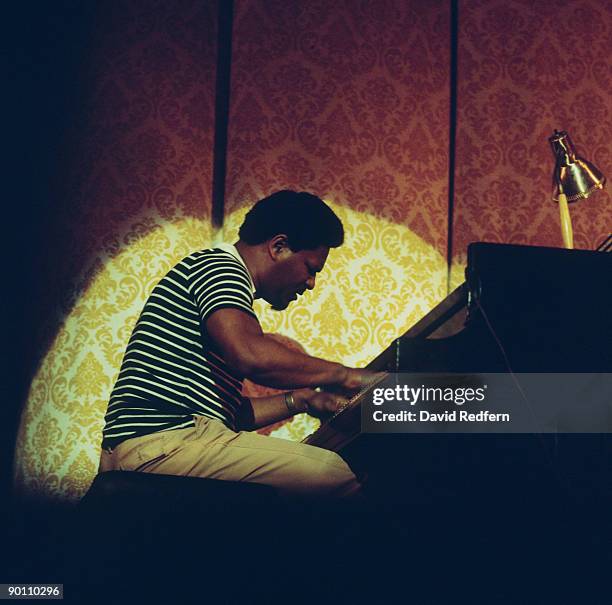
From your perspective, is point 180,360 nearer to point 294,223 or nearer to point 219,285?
point 219,285

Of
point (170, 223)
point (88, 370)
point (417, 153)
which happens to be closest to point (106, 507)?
point (88, 370)

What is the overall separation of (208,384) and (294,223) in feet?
1.84

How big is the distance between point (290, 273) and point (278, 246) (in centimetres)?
8

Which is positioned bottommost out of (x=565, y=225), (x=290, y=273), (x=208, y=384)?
(x=208, y=384)

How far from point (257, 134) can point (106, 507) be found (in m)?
1.94

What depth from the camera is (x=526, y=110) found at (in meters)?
3.26

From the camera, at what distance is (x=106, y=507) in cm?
148

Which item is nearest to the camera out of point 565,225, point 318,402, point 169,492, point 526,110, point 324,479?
point 169,492

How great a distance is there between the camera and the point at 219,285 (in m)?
1.74

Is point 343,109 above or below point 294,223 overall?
above

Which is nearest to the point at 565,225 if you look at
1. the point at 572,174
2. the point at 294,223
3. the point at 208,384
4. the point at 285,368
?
the point at 572,174

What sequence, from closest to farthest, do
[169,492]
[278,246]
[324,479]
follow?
1. [169,492]
2. [324,479]
3. [278,246]

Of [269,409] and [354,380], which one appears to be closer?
[354,380]

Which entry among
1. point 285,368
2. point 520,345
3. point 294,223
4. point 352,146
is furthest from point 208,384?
point 352,146
